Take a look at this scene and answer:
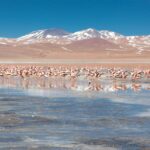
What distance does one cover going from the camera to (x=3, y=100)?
55.3ft

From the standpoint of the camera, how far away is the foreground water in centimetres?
970

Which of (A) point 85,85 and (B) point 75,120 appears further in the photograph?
(A) point 85,85

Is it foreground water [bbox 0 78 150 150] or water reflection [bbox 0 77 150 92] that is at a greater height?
water reflection [bbox 0 77 150 92]

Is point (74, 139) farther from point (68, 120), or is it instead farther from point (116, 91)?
point (116, 91)

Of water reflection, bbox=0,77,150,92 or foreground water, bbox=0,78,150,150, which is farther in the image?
water reflection, bbox=0,77,150,92

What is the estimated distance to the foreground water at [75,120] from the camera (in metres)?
9.70

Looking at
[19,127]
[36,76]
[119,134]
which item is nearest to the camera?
[119,134]

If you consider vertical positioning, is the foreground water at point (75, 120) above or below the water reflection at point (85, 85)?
below

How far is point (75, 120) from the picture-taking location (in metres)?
12.3

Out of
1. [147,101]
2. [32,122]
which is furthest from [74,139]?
[147,101]

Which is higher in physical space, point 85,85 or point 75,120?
point 85,85

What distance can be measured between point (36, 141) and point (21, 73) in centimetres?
2178

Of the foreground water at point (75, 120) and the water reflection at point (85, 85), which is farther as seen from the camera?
the water reflection at point (85, 85)

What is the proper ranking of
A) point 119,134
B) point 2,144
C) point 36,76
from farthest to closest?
point 36,76 < point 119,134 < point 2,144
